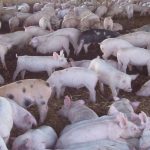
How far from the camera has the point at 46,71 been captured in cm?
744

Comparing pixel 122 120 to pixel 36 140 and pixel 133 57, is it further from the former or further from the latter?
pixel 133 57

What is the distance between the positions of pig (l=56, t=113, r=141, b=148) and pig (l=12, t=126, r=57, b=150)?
0.12 m

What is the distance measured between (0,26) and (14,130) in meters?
5.43

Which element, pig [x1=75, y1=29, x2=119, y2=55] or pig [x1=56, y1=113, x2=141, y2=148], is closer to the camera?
pig [x1=56, y1=113, x2=141, y2=148]

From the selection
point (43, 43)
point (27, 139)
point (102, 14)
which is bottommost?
point (102, 14)

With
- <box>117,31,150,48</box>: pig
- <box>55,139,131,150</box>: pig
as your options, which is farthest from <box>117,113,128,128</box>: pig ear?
<box>117,31,150,48</box>: pig

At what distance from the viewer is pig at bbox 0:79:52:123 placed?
548cm

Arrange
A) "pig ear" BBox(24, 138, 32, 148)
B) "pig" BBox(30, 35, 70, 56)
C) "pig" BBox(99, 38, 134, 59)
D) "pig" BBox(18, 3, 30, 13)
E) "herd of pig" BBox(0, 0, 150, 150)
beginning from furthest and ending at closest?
1. "pig" BBox(18, 3, 30, 13)
2. "pig" BBox(30, 35, 70, 56)
3. "pig" BBox(99, 38, 134, 59)
4. "herd of pig" BBox(0, 0, 150, 150)
5. "pig ear" BBox(24, 138, 32, 148)

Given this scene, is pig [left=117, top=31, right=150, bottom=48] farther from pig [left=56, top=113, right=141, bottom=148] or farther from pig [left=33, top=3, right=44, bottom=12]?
pig [left=33, top=3, right=44, bottom=12]

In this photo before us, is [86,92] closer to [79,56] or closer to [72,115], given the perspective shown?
[72,115]

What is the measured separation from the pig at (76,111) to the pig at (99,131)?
0.48m

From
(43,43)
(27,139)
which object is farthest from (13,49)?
(27,139)

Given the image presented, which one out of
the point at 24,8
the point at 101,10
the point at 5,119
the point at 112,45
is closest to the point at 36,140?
the point at 5,119

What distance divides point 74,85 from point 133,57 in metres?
1.23
